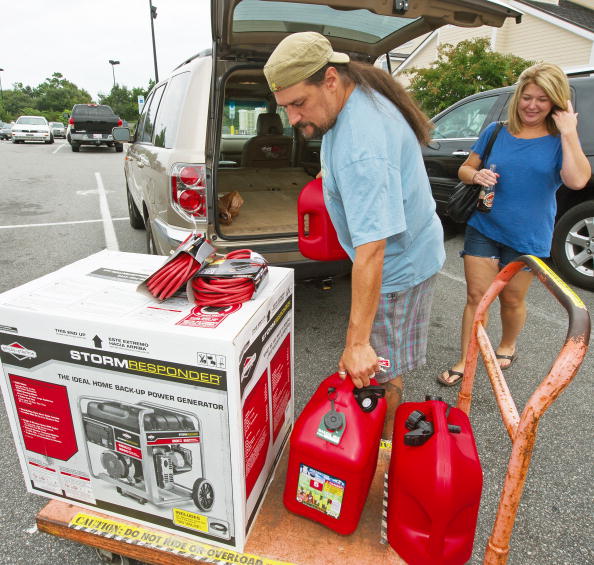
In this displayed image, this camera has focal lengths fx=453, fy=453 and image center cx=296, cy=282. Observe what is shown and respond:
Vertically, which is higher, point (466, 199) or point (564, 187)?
point (466, 199)

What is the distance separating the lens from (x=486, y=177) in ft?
8.02

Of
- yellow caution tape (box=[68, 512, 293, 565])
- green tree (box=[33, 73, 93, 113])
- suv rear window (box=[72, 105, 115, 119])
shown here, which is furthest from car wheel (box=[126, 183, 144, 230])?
green tree (box=[33, 73, 93, 113])

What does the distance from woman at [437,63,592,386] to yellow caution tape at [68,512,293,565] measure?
1710mm

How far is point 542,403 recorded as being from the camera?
95 cm

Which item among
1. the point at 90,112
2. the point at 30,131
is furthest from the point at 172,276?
the point at 30,131

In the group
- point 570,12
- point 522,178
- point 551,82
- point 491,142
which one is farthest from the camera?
point 570,12

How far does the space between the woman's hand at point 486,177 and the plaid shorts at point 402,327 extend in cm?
94

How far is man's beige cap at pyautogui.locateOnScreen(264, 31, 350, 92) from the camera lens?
1.31 m

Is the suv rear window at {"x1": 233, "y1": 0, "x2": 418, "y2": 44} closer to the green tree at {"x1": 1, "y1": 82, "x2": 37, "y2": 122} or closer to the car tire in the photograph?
the car tire

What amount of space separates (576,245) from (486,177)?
7.51 feet

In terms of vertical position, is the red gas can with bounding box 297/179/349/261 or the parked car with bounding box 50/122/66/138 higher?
the red gas can with bounding box 297/179/349/261

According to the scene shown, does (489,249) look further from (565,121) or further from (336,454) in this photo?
(336,454)

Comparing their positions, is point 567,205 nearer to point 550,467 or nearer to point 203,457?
point 550,467

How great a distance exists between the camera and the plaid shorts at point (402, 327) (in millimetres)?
1737
